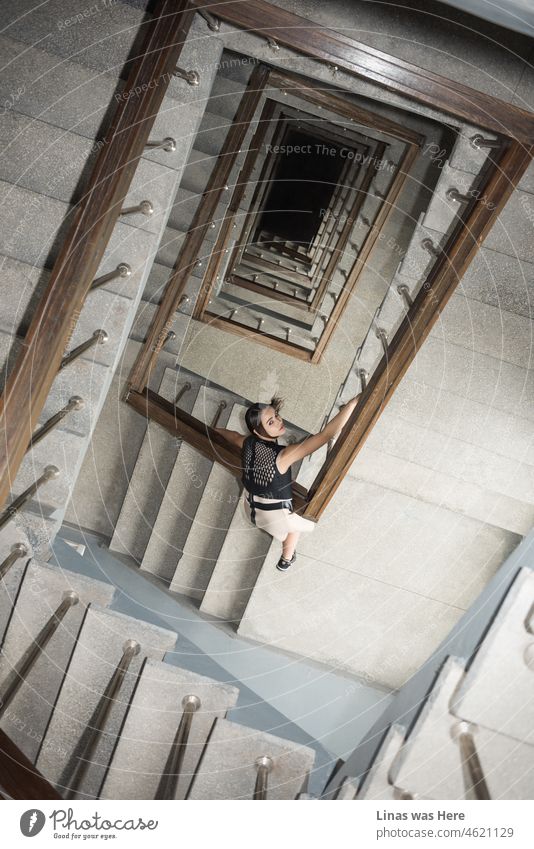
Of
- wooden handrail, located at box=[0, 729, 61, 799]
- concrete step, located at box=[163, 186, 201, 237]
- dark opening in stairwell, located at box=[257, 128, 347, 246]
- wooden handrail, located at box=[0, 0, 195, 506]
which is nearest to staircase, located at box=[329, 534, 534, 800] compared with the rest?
wooden handrail, located at box=[0, 729, 61, 799]

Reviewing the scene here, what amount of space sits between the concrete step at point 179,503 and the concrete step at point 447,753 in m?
1.97

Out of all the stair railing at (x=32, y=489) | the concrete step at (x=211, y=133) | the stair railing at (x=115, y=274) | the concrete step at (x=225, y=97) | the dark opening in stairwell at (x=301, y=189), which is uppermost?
the dark opening in stairwell at (x=301, y=189)

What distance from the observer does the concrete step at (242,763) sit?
2.34 meters

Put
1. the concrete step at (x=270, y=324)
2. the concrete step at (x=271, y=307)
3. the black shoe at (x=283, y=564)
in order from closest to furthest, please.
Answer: the black shoe at (x=283, y=564), the concrete step at (x=270, y=324), the concrete step at (x=271, y=307)

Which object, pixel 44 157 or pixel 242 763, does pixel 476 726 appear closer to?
pixel 242 763

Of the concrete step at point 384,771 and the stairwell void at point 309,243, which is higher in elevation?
the stairwell void at point 309,243

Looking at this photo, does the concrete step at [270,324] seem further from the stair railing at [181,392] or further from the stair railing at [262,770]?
the stair railing at [262,770]

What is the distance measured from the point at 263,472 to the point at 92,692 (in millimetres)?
1194

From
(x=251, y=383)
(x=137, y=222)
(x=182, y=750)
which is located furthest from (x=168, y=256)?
(x=182, y=750)

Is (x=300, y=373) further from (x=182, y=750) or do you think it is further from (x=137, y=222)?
(x=182, y=750)

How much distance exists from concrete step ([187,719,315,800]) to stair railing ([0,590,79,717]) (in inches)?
26.3

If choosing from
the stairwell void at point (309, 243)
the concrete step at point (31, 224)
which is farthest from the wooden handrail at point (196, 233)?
the concrete step at point (31, 224)

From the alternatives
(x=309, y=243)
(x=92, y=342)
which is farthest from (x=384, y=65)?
(x=309, y=243)

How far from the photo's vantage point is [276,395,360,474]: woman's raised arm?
331cm
